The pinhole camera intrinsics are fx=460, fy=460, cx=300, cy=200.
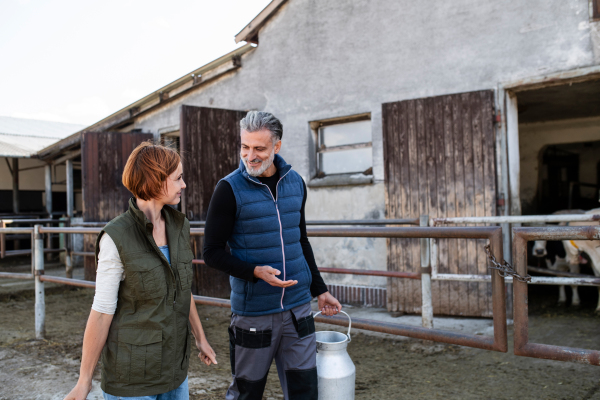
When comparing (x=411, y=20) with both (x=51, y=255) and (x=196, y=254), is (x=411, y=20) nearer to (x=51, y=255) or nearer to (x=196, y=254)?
(x=196, y=254)

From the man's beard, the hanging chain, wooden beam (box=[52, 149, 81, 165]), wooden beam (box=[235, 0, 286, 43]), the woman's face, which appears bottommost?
the hanging chain

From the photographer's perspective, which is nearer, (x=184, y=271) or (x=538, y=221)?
(x=184, y=271)

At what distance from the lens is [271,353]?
77.1 inches

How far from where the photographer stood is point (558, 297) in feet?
21.1

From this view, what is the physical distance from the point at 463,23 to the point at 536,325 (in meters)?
3.42

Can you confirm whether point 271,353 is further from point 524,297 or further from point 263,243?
point 524,297

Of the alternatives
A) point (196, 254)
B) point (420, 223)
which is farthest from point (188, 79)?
point (420, 223)

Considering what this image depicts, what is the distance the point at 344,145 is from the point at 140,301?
494cm

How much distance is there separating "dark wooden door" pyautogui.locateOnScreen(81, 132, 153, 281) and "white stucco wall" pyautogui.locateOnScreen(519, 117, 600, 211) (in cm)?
808

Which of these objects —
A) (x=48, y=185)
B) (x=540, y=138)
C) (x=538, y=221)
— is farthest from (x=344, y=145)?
(x=48, y=185)

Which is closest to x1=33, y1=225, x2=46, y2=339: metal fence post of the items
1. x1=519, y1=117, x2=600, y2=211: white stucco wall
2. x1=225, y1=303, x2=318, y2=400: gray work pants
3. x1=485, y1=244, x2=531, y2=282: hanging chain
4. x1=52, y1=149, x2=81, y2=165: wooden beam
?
x1=225, y1=303, x2=318, y2=400: gray work pants

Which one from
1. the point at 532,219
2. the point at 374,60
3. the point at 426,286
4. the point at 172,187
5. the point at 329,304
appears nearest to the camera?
the point at 172,187

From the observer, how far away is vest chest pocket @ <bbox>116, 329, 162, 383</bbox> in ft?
5.14

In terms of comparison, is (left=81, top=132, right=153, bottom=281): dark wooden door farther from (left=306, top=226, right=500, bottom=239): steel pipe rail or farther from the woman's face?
the woman's face
